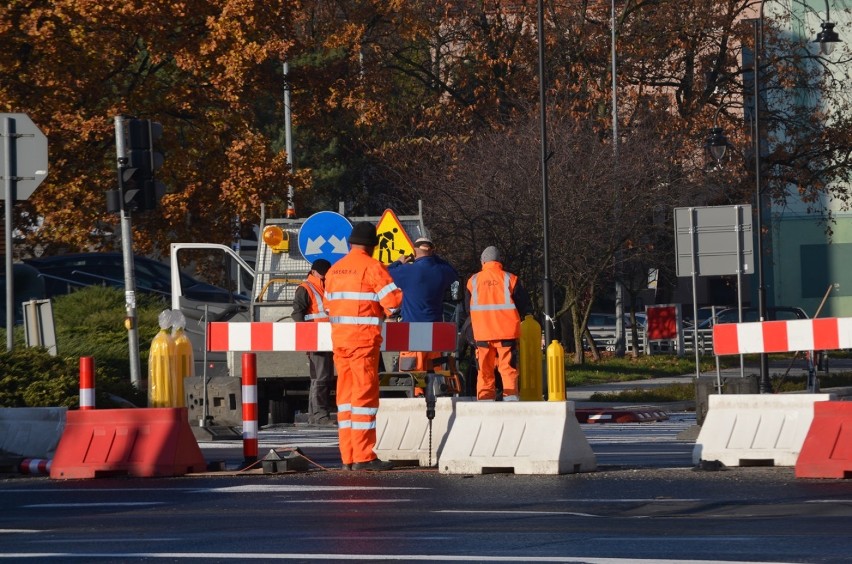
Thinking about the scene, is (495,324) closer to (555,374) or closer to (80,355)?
(555,374)

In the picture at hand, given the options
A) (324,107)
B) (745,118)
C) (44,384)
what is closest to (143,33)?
(324,107)

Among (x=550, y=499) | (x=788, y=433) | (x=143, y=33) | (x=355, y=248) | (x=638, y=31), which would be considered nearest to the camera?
(x=550, y=499)

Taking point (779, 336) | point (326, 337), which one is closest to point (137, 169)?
point (326, 337)

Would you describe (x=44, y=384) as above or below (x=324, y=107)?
below

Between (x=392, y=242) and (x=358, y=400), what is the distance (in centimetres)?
915

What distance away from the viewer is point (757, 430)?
13422 millimetres

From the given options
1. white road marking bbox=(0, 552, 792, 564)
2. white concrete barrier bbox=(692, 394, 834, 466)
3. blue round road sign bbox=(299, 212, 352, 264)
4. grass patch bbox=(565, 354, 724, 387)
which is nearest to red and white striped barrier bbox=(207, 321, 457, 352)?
white concrete barrier bbox=(692, 394, 834, 466)

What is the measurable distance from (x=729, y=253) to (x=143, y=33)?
41.3 ft

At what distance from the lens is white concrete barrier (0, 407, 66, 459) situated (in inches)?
606

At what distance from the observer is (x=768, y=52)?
1895 inches

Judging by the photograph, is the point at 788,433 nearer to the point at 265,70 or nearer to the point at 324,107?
the point at 265,70

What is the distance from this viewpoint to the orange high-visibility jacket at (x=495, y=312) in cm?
1866

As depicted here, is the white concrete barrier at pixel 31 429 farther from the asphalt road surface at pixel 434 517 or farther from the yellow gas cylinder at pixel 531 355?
the yellow gas cylinder at pixel 531 355

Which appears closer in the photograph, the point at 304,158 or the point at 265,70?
the point at 265,70
